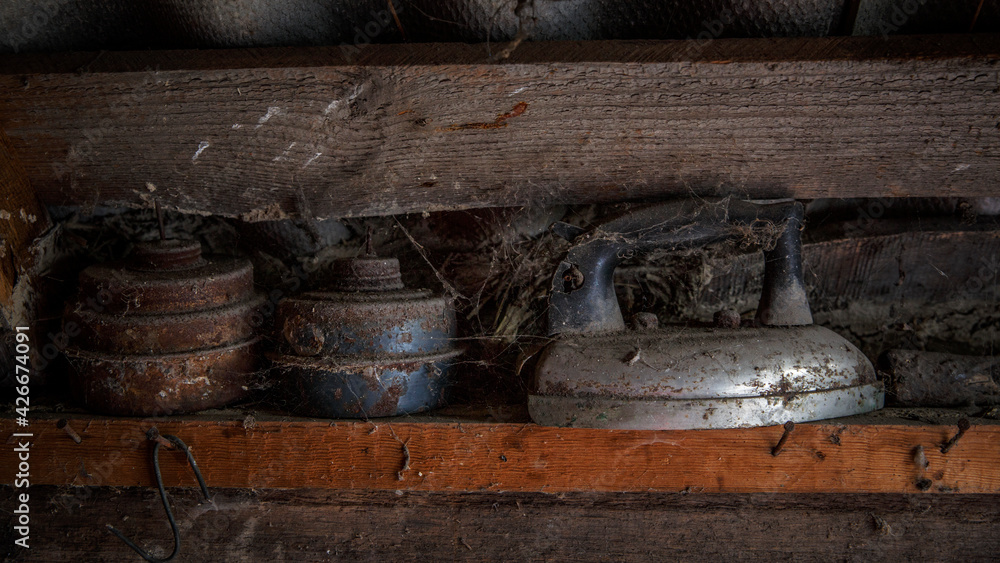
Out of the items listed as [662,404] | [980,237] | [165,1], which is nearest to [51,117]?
[165,1]

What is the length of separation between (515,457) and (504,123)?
1.54ft

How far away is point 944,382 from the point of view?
98 cm

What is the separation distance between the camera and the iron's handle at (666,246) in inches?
37.5

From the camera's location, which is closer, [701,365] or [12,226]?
[701,365]

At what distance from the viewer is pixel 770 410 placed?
2.78ft

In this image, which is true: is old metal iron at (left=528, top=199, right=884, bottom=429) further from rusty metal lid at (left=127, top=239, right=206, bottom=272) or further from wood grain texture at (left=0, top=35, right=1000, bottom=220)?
rusty metal lid at (left=127, top=239, right=206, bottom=272)

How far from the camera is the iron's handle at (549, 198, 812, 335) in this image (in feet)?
3.12

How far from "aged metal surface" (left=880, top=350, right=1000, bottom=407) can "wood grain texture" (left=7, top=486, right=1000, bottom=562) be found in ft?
0.57

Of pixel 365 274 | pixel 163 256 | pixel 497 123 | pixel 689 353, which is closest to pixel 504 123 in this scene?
pixel 497 123

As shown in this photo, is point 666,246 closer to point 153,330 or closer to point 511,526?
point 511,526

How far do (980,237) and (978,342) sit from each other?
0.18 meters

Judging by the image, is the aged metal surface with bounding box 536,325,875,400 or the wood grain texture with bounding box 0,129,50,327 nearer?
the aged metal surface with bounding box 536,325,875,400

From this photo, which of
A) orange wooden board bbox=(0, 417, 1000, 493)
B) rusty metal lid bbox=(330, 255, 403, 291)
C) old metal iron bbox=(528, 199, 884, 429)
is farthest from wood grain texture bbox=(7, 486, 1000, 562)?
rusty metal lid bbox=(330, 255, 403, 291)

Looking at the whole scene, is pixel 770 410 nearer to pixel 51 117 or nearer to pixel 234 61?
pixel 234 61
